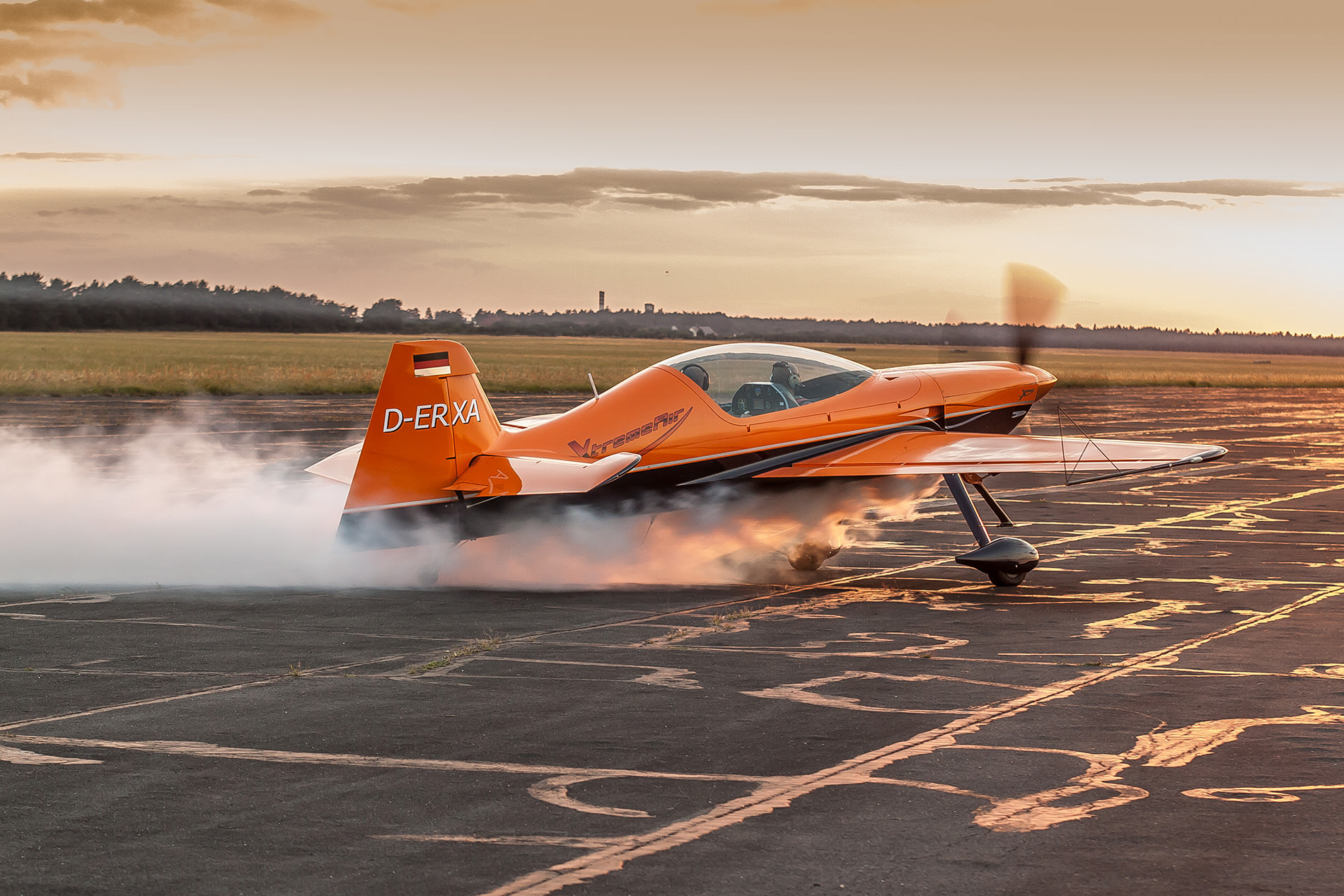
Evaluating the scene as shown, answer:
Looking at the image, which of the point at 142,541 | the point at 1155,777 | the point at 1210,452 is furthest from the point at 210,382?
the point at 1155,777

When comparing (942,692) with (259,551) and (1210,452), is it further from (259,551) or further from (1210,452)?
(259,551)

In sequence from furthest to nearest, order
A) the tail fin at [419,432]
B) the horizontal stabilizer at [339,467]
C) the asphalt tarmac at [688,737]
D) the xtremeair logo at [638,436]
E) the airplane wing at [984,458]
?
1. the horizontal stabilizer at [339,467]
2. the airplane wing at [984,458]
3. the xtremeair logo at [638,436]
4. the tail fin at [419,432]
5. the asphalt tarmac at [688,737]

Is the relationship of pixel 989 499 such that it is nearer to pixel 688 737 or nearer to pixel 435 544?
pixel 435 544

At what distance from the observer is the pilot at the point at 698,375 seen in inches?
550

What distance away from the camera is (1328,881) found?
5.36m

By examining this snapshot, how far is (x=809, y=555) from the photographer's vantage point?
49.8 ft

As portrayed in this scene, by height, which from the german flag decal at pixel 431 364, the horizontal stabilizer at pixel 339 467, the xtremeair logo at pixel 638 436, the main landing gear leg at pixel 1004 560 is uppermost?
the german flag decal at pixel 431 364

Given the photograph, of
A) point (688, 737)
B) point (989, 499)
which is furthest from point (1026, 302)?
point (688, 737)

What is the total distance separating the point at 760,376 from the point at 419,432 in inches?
148

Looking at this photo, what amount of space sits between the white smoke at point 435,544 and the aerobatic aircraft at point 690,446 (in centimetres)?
35

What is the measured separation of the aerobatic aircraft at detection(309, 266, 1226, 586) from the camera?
12.9 metres

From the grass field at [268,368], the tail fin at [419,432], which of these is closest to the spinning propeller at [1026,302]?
the grass field at [268,368]

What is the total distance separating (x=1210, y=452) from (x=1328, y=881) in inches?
386

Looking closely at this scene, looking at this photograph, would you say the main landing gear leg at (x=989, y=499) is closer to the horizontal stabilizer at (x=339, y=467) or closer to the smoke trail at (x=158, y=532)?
the horizontal stabilizer at (x=339, y=467)
